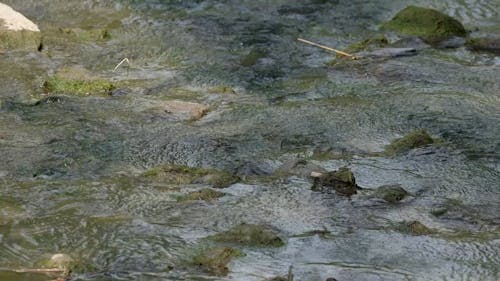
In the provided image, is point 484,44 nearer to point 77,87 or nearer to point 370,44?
point 370,44

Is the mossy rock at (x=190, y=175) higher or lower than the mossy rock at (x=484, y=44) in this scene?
higher

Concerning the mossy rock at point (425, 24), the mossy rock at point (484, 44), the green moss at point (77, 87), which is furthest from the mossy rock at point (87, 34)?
the mossy rock at point (484, 44)

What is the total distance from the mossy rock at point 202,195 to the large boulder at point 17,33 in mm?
2998

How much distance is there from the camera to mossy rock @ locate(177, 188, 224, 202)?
4164 millimetres

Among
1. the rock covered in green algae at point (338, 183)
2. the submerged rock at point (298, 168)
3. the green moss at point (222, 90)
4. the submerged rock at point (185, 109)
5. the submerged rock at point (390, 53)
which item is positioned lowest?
the green moss at point (222, 90)

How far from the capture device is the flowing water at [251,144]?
3.65m

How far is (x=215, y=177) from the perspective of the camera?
441cm

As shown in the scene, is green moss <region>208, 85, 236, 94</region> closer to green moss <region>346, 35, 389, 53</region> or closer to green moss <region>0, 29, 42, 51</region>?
green moss <region>346, 35, 389, 53</region>

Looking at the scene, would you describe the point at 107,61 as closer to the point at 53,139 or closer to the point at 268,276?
the point at 53,139

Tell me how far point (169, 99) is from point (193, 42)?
1.33 metres

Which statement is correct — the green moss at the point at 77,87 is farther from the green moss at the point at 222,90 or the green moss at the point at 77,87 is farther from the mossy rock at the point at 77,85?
the green moss at the point at 222,90

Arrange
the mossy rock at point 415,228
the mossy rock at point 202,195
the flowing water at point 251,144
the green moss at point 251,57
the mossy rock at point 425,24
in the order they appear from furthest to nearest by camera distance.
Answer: the mossy rock at point 425,24 < the green moss at point 251,57 < the mossy rock at point 202,195 < the mossy rock at point 415,228 < the flowing water at point 251,144

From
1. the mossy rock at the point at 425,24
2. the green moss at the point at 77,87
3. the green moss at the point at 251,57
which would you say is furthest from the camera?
the mossy rock at the point at 425,24

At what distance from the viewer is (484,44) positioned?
22.3ft
